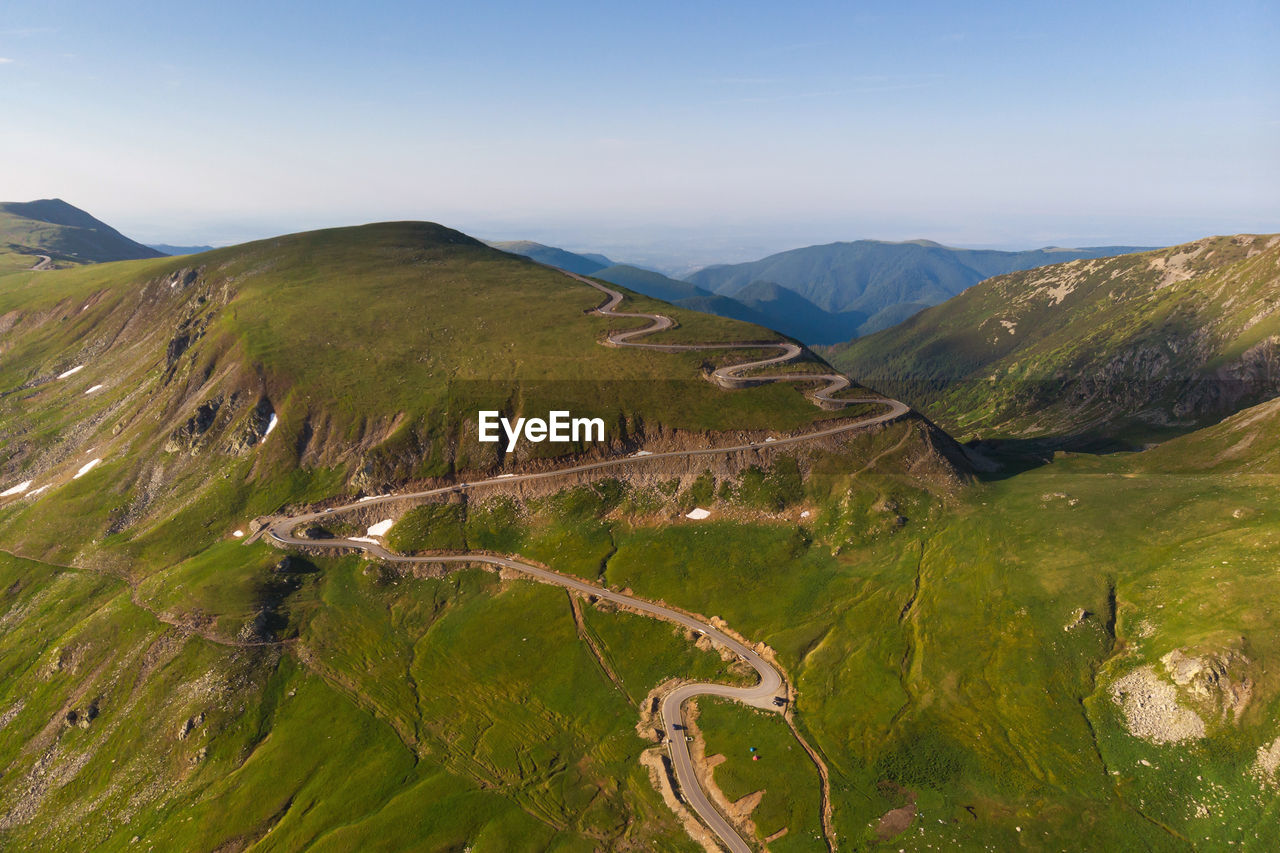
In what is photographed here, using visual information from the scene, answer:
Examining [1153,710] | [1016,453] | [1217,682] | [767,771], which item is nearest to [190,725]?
[767,771]

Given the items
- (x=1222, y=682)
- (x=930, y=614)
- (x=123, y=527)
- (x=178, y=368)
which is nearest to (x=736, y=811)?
(x=930, y=614)

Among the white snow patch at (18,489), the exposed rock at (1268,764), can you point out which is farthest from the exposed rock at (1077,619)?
the white snow patch at (18,489)

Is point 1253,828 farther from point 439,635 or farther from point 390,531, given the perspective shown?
point 390,531

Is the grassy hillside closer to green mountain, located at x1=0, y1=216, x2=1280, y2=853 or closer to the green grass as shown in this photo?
the green grass

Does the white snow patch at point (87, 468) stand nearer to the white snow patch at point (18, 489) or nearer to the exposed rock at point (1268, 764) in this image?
the white snow patch at point (18, 489)

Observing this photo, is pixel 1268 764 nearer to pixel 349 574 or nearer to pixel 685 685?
pixel 685 685

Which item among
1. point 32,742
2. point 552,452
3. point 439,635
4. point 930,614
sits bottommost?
point 32,742
